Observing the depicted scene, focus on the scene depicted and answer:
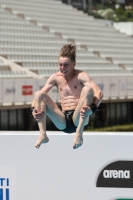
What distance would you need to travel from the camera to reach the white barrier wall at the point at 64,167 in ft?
15.0

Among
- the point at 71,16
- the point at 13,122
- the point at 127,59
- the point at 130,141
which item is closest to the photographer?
the point at 130,141

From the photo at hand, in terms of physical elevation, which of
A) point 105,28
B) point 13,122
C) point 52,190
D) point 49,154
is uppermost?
point 105,28

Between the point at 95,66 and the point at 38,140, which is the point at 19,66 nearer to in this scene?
the point at 95,66

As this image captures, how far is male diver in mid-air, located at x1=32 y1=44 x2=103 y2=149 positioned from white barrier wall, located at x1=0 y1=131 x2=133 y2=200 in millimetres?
142

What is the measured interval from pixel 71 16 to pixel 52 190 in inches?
1261

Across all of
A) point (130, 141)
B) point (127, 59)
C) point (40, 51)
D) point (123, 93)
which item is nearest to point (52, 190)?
point (130, 141)

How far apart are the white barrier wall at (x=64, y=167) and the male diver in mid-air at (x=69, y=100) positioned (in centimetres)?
14

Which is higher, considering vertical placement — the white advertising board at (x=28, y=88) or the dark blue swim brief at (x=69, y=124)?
the dark blue swim brief at (x=69, y=124)

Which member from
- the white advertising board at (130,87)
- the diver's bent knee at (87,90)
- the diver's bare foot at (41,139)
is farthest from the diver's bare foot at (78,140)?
the white advertising board at (130,87)

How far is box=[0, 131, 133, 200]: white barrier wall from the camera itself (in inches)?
180

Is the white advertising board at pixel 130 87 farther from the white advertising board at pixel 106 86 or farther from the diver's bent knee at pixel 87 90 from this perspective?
the diver's bent knee at pixel 87 90

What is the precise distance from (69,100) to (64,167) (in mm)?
741

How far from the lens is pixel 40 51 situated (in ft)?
86.9

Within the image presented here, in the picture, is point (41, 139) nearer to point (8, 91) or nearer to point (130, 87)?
point (8, 91)
